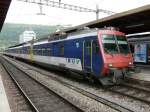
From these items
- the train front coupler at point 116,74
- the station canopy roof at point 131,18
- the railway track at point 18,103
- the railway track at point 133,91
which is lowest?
the railway track at point 18,103

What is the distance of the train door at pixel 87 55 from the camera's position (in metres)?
15.8

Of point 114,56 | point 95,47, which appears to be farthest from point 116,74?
point 95,47

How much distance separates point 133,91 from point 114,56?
6.71 feet

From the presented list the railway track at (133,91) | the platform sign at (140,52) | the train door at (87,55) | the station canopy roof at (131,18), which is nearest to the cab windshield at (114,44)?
the train door at (87,55)

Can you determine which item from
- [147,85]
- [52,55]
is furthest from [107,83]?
[52,55]

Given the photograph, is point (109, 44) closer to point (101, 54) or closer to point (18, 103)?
point (101, 54)

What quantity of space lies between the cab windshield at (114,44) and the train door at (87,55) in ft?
2.91

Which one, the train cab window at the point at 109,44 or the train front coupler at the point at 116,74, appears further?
the train cab window at the point at 109,44

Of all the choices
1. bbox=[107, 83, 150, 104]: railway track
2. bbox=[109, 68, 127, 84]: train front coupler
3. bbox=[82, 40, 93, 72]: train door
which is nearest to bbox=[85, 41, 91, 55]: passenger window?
bbox=[82, 40, 93, 72]: train door

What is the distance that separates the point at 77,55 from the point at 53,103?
19.7ft

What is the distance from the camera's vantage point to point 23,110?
1099 centimetres

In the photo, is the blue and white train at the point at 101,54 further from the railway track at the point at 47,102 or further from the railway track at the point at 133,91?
the railway track at the point at 47,102

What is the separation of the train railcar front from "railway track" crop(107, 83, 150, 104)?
481 millimetres

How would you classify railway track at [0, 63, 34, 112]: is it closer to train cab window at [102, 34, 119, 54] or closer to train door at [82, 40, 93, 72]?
train door at [82, 40, 93, 72]
